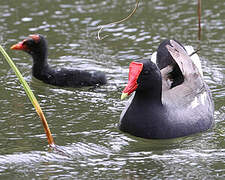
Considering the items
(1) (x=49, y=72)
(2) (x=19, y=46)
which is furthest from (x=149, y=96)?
(2) (x=19, y=46)

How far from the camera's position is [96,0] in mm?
12914

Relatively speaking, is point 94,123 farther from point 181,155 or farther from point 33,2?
point 33,2

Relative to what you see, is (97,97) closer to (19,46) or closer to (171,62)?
(171,62)

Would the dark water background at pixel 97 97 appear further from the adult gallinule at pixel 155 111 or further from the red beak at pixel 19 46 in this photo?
the red beak at pixel 19 46

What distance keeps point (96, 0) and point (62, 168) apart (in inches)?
277

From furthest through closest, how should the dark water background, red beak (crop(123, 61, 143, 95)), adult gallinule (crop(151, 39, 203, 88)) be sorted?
adult gallinule (crop(151, 39, 203, 88)) → red beak (crop(123, 61, 143, 95)) → the dark water background

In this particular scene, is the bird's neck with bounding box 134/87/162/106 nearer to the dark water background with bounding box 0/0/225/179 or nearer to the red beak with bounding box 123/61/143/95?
the red beak with bounding box 123/61/143/95

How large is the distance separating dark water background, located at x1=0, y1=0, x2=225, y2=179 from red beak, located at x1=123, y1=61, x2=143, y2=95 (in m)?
0.63

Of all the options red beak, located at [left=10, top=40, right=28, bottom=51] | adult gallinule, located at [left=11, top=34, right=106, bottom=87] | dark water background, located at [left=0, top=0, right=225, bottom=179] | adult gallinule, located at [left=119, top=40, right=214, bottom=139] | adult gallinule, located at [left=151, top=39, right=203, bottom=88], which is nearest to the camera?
dark water background, located at [left=0, top=0, right=225, bottom=179]

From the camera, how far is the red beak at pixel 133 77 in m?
7.07

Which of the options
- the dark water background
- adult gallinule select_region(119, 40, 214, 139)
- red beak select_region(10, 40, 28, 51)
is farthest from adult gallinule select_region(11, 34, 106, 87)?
adult gallinule select_region(119, 40, 214, 139)

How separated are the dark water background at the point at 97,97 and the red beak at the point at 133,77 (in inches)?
24.9

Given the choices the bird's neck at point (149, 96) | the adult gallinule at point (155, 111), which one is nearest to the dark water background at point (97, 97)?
the adult gallinule at point (155, 111)

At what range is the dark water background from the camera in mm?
6477
